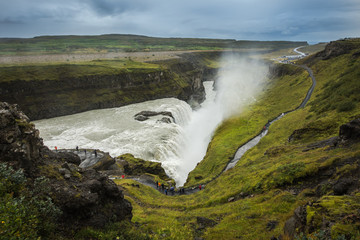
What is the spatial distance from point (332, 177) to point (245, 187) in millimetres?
7337

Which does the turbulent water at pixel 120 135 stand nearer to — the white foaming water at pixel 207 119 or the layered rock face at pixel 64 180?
the white foaming water at pixel 207 119

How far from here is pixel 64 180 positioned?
13.0m

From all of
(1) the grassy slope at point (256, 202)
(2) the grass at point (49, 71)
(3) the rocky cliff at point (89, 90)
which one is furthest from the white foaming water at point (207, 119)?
(2) the grass at point (49, 71)

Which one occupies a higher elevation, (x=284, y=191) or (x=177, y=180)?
(x=284, y=191)

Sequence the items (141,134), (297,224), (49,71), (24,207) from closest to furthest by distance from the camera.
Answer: (24,207), (297,224), (141,134), (49,71)

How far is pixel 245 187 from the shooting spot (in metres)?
20.8

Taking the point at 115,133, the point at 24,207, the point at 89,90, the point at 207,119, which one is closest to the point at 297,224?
the point at 24,207

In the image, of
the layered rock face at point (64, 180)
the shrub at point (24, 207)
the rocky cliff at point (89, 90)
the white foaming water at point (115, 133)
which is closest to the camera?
the shrub at point (24, 207)

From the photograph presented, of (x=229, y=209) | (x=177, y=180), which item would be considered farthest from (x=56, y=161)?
(x=177, y=180)

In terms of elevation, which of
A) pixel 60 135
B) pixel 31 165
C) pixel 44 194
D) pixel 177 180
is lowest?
pixel 177 180

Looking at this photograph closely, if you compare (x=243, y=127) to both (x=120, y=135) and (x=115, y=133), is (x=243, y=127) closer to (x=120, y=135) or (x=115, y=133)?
(x=120, y=135)

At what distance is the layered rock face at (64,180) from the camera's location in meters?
11.6

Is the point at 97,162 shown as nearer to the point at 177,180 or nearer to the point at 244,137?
the point at 177,180

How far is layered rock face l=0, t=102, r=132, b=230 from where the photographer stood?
11641 mm
